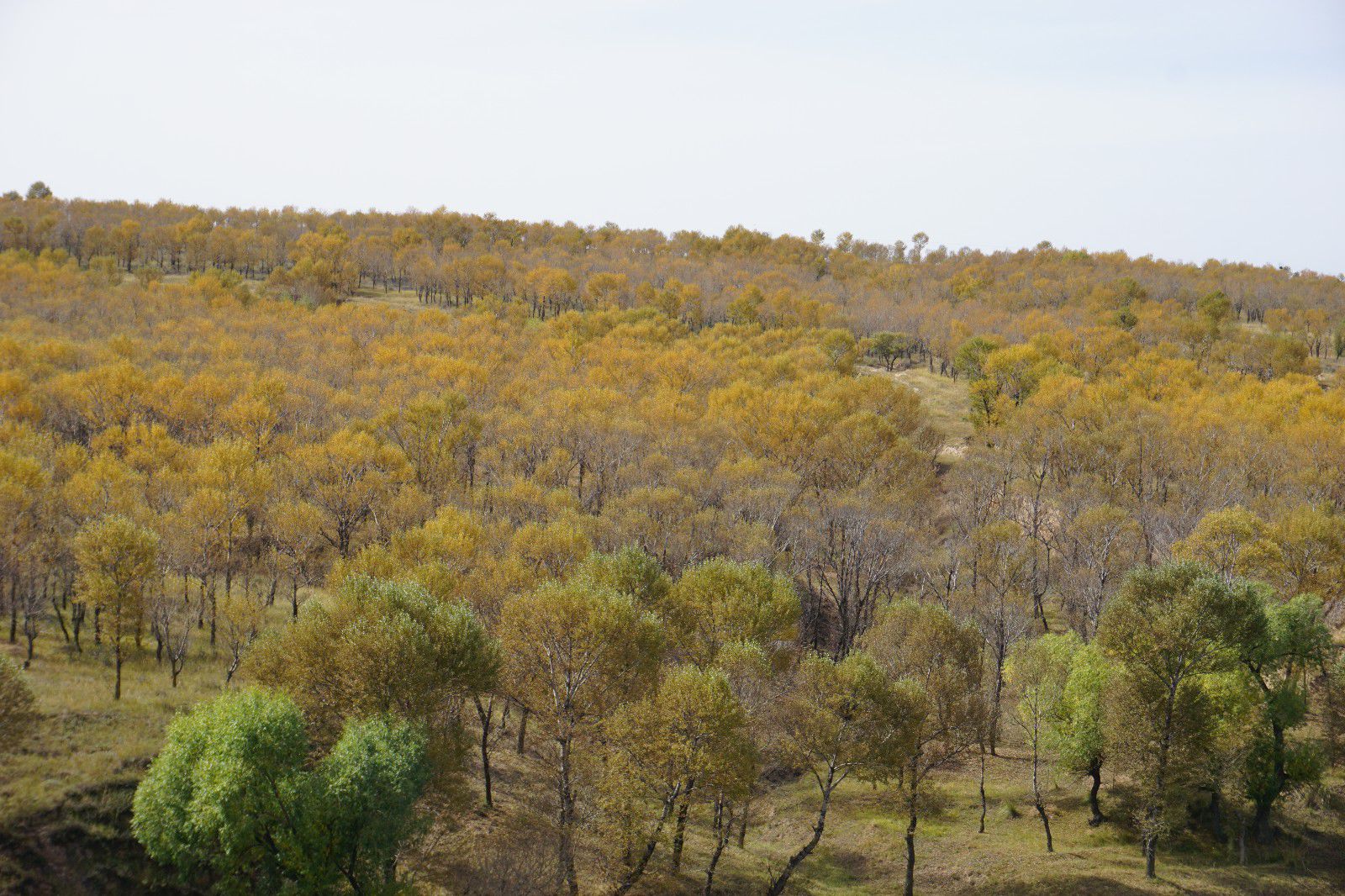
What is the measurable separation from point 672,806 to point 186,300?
12497 cm

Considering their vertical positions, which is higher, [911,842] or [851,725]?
[851,725]

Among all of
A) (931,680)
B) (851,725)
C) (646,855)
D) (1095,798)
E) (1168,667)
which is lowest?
(1095,798)

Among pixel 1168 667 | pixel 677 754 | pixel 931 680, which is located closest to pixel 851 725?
pixel 931 680

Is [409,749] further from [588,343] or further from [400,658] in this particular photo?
[588,343]

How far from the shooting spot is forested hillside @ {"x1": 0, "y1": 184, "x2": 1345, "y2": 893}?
96.4 ft

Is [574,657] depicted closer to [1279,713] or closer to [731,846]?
[731,846]

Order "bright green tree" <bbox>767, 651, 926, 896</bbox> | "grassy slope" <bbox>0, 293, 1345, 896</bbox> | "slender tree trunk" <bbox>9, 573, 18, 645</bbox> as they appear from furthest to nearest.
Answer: "slender tree trunk" <bbox>9, 573, 18, 645</bbox> → "bright green tree" <bbox>767, 651, 926, 896</bbox> → "grassy slope" <bbox>0, 293, 1345, 896</bbox>

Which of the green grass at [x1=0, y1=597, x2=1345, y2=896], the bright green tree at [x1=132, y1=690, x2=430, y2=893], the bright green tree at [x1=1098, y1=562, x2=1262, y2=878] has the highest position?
the bright green tree at [x1=1098, y1=562, x2=1262, y2=878]

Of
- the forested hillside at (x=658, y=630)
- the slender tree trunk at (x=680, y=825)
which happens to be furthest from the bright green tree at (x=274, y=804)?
the slender tree trunk at (x=680, y=825)

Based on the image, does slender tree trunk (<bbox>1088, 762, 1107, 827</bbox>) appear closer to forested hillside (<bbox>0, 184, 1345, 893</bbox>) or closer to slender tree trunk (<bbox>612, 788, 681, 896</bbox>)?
forested hillside (<bbox>0, 184, 1345, 893</bbox>)

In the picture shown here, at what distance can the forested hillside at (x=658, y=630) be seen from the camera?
29.4 m

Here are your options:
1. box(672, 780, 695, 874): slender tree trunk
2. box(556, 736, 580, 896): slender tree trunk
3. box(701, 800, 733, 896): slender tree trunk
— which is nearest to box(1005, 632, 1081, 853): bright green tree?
box(701, 800, 733, 896): slender tree trunk

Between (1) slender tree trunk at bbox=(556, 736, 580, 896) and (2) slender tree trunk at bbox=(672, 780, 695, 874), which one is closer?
(2) slender tree trunk at bbox=(672, 780, 695, 874)

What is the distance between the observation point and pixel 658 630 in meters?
35.9
